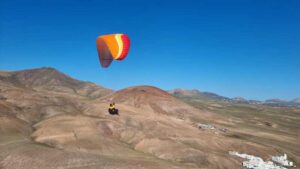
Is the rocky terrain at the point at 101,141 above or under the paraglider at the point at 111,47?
under

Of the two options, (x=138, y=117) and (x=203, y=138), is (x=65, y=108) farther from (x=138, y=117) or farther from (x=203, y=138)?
(x=203, y=138)

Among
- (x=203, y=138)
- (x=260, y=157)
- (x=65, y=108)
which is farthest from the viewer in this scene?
(x=65, y=108)

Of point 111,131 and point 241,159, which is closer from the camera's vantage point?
point 241,159

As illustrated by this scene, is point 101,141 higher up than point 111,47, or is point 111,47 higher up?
point 111,47

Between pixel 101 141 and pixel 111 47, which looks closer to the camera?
pixel 111 47

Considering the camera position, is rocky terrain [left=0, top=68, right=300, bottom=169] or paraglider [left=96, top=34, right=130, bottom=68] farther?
rocky terrain [left=0, top=68, right=300, bottom=169]

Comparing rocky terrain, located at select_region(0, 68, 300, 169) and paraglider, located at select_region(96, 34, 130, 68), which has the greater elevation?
paraglider, located at select_region(96, 34, 130, 68)

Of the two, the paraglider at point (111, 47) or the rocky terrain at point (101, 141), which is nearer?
the paraglider at point (111, 47)

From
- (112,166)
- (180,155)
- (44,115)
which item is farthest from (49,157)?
(44,115)
